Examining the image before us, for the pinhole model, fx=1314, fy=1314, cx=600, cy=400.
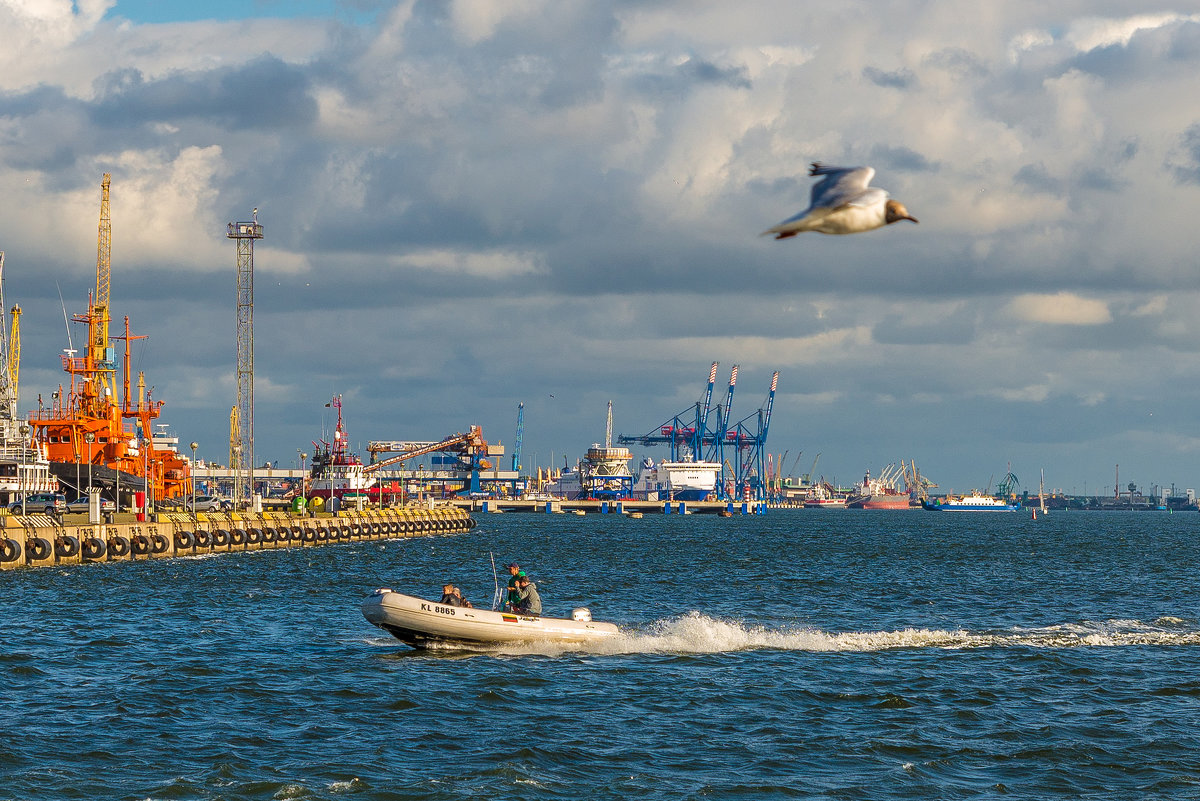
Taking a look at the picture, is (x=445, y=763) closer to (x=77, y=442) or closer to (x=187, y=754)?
(x=187, y=754)

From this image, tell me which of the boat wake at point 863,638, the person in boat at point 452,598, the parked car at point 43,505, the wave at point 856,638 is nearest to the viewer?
the person in boat at point 452,598

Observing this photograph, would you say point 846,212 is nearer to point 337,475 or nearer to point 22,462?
point 22,462

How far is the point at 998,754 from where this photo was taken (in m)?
26.7

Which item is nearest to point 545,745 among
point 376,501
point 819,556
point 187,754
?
point 187,754

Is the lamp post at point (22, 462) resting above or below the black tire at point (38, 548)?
above

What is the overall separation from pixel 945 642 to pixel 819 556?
A: 60.8 m

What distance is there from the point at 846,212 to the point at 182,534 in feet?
260

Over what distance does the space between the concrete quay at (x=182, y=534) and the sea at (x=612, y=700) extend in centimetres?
610

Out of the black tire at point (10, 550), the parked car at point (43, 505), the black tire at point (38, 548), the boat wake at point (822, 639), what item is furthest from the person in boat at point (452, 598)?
the parked car at point (43, 505)

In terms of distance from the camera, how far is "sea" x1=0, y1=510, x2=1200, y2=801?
2422 centimetres

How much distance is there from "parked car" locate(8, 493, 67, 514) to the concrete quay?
16.4 feet

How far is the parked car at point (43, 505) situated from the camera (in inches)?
3133

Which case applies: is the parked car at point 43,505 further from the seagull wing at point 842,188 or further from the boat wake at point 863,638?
the seagull wing at point 842,188

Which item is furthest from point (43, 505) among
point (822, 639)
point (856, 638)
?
point (856, 638)
